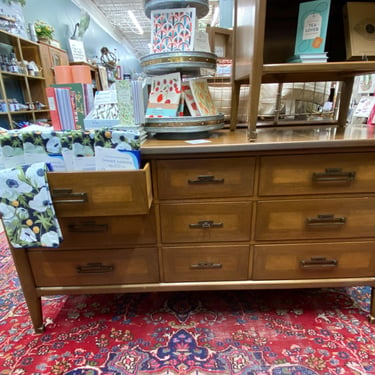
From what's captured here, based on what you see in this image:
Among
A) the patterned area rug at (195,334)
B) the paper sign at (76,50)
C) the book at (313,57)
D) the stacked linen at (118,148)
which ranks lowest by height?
the patterned area rug at (195,334)

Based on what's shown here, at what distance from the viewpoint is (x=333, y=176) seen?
0.90 m

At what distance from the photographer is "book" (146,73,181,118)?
1035 mm

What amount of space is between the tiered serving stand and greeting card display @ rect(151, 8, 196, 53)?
0.04 meters

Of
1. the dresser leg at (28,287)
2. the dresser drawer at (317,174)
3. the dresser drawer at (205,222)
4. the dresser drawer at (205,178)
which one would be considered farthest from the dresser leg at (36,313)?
the dresser drawer at (317,174)

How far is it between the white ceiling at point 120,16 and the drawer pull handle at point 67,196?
4.16 metres

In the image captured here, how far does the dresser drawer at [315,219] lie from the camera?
3.09 ft

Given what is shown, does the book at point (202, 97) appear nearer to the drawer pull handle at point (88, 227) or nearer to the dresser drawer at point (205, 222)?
the dresser drawer at point (205, 222)

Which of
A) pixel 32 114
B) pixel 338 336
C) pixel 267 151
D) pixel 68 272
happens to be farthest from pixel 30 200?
pixel 32 114

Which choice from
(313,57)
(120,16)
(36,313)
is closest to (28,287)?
(36,313)

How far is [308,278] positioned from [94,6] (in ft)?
21.1

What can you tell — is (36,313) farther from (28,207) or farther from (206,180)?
(206,180)

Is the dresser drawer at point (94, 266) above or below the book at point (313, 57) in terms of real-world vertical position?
below

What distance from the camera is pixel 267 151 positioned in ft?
2.88

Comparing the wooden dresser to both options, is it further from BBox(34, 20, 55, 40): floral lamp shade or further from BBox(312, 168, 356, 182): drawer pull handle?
BBox(34, 20, 55, 40): floral lamp shade
